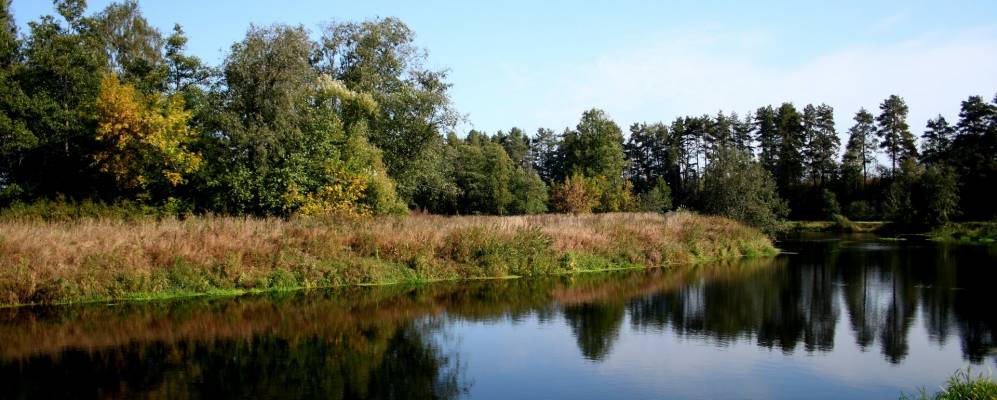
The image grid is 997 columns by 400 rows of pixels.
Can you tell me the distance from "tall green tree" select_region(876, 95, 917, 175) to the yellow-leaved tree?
74417 mm

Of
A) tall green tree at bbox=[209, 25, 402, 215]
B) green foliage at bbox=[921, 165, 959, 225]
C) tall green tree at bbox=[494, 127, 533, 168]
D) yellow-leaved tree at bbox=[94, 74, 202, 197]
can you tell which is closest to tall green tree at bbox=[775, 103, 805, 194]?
green foliage at bbox=[921, 165, 959, 225]

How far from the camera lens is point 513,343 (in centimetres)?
1482

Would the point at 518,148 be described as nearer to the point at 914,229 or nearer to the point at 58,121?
the point at 914,229

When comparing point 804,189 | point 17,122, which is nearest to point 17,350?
point 17,122

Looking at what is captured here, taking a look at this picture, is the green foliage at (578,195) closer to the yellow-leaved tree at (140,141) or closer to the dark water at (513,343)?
the yellow-leaved tree at (140,141)

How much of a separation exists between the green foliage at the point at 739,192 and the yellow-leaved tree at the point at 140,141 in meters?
31.1

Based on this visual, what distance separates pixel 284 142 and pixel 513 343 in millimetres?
17951

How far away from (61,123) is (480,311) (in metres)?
24.4

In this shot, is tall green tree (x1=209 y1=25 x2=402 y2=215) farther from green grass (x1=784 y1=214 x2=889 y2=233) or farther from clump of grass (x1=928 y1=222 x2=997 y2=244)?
green grass (x1=784 y1=214 x2=889 y2=233)

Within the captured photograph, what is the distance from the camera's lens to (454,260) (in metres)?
25.2

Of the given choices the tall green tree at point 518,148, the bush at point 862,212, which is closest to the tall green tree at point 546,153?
the tall green tree at point 518,148

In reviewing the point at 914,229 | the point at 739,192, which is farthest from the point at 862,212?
the point at 739,192

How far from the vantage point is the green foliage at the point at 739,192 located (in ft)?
140

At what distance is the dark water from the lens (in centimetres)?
1124
